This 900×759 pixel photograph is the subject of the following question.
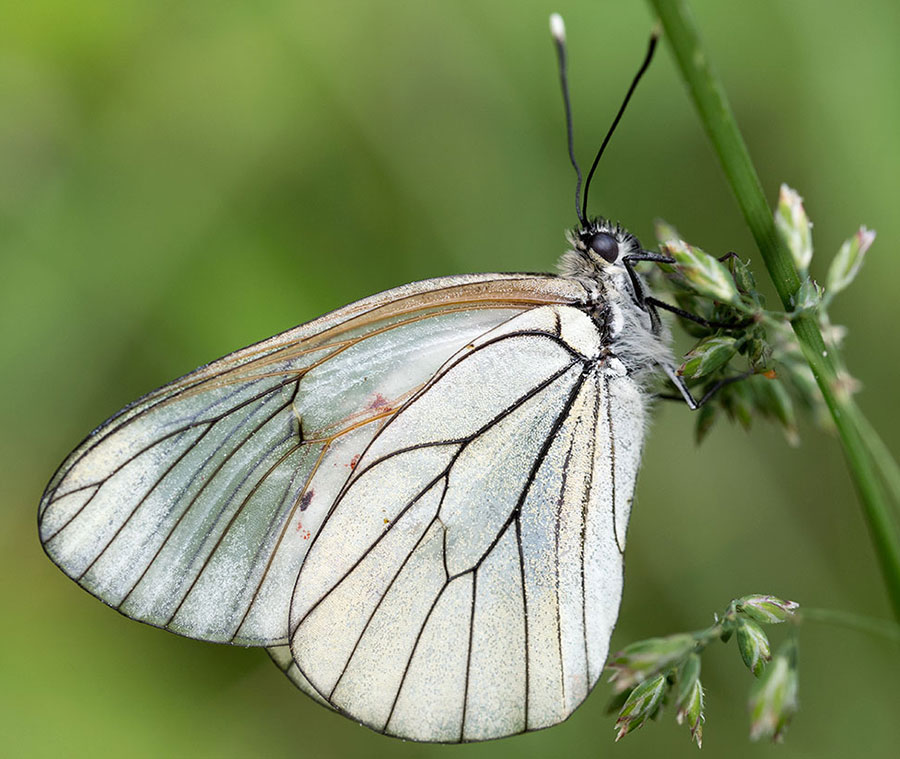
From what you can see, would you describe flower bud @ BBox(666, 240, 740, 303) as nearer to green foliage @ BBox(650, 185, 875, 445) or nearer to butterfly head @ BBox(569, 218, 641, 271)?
green foliage @ BBox(650, 185, 875, 445)

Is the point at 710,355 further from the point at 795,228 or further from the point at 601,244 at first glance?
the point at 601,244

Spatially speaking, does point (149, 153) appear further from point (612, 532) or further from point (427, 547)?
point (612, 532)

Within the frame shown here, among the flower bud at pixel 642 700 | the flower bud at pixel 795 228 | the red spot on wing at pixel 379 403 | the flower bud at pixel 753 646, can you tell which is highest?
the flower bud at pixel 795 228

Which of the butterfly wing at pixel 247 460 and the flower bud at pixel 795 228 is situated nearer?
the flower bud at pixel 795 228

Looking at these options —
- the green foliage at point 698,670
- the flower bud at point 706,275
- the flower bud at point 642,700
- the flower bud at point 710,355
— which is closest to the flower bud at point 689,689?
the green foliage at point 698,670

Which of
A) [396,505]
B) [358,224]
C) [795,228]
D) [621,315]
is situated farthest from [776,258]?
[358,224]

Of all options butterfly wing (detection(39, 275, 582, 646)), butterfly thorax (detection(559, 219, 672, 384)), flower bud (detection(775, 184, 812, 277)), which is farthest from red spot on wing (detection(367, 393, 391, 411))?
flower bud (detection(775, 184, 812, 277))

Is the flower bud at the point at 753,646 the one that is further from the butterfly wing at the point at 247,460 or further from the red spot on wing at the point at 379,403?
the red spot on wing at the point at 379,403
